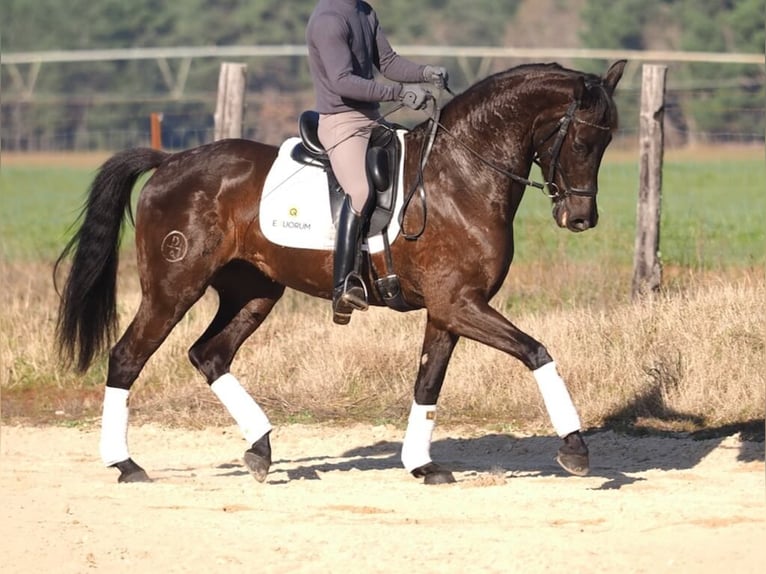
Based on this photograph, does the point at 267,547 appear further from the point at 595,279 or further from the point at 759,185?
the point at 759,185

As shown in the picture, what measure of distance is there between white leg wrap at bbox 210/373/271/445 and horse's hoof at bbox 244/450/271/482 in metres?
0.15

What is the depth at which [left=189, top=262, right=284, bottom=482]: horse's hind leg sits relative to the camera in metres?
8.90

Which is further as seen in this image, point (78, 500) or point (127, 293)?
point (127, 293)

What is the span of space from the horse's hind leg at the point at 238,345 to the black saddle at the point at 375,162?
0.93m

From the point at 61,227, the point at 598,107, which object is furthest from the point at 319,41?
the point at 61,227

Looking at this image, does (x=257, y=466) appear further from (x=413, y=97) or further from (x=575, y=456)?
(x=413, y=97)

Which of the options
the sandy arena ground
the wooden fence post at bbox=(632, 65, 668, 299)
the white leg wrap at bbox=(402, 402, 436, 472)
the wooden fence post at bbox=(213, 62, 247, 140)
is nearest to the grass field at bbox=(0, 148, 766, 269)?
the wooden fence post at bbox=(632, 65, 668, 299)

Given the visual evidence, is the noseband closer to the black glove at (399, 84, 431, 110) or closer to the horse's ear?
the horse's ear

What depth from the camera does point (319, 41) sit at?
8.36 metres

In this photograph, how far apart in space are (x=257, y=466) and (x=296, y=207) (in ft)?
5.25

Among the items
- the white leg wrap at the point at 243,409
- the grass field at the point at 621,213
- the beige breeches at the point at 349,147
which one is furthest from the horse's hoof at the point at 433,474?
the grass field at the point at 621,213

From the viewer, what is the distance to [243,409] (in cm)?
896

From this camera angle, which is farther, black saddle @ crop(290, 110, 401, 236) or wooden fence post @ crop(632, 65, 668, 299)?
wooden fence post @ crop(632, 65, 668, 299)

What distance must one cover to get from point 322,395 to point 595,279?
3611 millimetres
